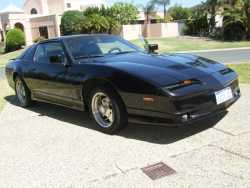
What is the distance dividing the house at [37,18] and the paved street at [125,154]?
116 feet

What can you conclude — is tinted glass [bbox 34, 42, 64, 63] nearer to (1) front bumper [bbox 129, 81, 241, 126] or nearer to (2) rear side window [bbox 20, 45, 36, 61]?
(2) rear side window [bbox 20, 45, 36, 61]

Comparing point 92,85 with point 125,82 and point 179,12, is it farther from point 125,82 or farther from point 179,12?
point 179,12

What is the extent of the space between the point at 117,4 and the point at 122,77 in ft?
136

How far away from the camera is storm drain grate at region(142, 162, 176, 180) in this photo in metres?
3.59

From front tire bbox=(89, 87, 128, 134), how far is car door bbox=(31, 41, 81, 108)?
14.7 inches

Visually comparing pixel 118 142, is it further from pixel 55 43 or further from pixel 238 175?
pixel 55 43

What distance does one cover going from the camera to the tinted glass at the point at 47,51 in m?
6.01

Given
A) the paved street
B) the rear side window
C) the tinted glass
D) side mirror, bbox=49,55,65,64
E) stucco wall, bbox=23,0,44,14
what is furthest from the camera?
stucco wall, bbox=23,0,44,14

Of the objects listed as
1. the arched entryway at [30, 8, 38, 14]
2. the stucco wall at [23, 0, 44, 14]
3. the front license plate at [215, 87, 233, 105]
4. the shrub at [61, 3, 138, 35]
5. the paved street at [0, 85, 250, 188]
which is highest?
the stucco wall at [23, 0, 44, 14]

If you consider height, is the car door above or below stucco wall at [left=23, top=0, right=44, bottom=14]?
below

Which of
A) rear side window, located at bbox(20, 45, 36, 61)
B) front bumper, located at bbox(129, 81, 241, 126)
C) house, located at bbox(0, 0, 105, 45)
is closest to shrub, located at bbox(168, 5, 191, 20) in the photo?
house, located at bbox(0, 0, 105, 45)

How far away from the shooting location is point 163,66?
475cm

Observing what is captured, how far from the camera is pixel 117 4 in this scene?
44469mm

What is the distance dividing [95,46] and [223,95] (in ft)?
7.82
